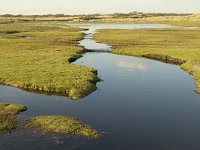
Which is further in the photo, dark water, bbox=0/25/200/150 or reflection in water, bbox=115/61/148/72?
reflection in water, bbox=115/61/148/72

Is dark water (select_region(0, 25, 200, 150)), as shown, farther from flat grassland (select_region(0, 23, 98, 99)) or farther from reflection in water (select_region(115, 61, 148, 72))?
reflection in water (select_region(115, 61, 148, 72))

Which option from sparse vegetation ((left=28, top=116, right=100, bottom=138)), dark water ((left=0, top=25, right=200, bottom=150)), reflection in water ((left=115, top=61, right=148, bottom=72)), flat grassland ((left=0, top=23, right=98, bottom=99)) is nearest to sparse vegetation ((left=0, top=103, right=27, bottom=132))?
dark water ((left=0, top=25, right=200, bottom=150))

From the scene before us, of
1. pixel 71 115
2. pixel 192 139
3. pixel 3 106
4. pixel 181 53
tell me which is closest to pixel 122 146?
pixel 192 139

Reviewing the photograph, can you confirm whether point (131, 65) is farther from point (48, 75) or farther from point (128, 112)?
point (128, 112)

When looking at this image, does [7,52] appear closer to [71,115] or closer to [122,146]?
[71,115]

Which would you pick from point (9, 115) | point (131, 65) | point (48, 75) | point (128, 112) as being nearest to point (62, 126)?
point (9, 115)

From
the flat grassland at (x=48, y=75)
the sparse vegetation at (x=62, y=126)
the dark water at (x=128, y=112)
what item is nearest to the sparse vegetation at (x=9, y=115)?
the dark water at (x=128, y=112)
